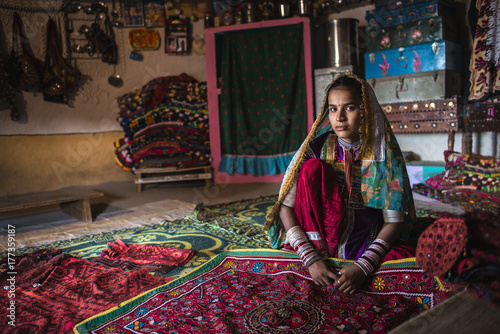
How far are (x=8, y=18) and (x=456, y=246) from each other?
5.71 meters

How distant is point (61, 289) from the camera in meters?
1.84

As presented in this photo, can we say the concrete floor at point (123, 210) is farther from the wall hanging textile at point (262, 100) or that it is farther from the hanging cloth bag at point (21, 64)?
the hanging cloth bag at point (21, 64)

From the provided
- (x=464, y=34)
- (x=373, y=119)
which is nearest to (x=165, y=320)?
(x=373, y=119)

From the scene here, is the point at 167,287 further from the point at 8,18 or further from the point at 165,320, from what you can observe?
the point at 8,18

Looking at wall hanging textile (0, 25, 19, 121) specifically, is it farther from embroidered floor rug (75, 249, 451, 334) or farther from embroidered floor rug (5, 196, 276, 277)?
embroidered floor rug (75, 249, 451, 334)

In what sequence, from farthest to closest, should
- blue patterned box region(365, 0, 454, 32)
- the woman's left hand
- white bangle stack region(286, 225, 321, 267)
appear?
blue patterned box region(365, 0, 454, 32), white bangle stack region(286, 225, 321, 267), the woman's left hand

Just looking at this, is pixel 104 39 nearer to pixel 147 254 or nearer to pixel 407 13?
pixel 407 13

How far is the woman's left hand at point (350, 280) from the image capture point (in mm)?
1454

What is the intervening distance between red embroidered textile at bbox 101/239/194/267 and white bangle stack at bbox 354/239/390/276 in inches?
43.5

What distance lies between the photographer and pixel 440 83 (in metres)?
3.96

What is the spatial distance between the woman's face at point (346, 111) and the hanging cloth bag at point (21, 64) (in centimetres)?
457

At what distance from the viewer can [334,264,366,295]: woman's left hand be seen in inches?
57.2

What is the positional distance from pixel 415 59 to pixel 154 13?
3.81 metres

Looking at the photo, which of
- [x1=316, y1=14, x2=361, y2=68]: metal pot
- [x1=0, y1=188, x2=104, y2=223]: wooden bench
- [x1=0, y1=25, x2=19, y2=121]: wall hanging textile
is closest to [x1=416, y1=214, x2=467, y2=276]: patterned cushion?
[x1=0, y1=188, x2=104, y2=223]: wooden bench
